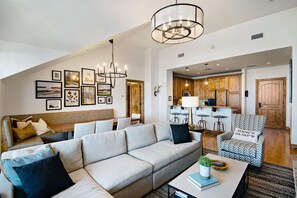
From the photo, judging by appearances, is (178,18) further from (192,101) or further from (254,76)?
(254,76)

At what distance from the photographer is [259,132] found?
3238 mm

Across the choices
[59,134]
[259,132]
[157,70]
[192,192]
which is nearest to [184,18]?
[192,192]

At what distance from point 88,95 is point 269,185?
17.3ft

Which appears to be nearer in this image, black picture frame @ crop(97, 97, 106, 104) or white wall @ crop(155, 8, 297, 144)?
white wall @ crop(155, 8, 297, 144)

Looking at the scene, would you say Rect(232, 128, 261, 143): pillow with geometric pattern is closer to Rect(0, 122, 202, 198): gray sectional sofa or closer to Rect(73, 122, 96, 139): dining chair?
Rect(0, 122, 202, 198): gray sectional sofa

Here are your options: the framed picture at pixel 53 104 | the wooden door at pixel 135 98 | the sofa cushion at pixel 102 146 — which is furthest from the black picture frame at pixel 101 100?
the sofa cushion at pixel 102 146

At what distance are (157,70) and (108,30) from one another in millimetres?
3957

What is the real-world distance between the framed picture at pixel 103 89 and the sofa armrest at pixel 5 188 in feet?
14.2

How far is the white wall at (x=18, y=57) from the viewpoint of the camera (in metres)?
3.34

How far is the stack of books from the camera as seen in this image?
1.70 meters

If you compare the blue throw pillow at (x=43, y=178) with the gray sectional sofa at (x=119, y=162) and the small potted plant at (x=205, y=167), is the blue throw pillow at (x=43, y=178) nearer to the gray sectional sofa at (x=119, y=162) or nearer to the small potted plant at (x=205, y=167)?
the gray sectional sofa at (x=119, y=162)

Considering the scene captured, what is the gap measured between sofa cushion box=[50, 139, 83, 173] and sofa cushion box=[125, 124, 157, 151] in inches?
35.9

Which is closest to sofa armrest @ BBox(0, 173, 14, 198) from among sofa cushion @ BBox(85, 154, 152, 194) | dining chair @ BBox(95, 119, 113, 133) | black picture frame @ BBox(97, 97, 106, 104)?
sofa cushion @ BBox(85, 154, 152, 194)

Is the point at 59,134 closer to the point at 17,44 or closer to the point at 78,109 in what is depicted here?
the point at 78,109
